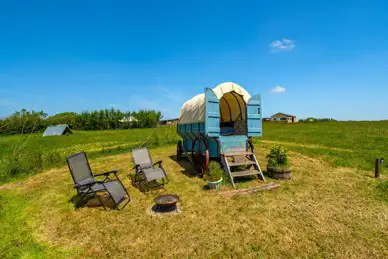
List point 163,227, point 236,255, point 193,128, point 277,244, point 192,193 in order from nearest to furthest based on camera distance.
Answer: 1. point 236,255
2. point 277,244
3. point 163,227
4. point 192,193
5. point 193,128

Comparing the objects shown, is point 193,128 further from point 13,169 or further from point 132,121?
point 132,121

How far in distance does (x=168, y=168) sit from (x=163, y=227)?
18.4 ft

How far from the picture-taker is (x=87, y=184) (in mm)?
5551

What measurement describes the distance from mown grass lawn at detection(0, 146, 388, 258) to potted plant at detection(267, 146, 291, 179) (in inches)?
21.4

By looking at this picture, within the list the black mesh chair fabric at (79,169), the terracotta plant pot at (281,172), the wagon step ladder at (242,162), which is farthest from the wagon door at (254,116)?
the black mesh chair fabric at (79,169)

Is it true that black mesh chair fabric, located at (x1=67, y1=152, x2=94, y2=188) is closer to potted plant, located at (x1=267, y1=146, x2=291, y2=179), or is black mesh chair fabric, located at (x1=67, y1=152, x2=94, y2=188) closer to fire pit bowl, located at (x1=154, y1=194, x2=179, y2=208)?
fire pit bowl, located at (x1=154, y1=194, x2=179, y2=208)

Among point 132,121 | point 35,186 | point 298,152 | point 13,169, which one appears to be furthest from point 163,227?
point 132,121

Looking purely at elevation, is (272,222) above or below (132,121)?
below

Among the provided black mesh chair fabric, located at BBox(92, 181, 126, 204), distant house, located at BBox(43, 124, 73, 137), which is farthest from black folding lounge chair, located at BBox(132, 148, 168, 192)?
distant house, located at BBox(43, 124, 73, 137)

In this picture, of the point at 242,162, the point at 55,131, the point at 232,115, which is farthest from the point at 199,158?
the point at 55,131

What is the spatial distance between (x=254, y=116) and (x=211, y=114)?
1.95m

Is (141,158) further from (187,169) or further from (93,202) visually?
(187,169)

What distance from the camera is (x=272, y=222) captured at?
4.75m

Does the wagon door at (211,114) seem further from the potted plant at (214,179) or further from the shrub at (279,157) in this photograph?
the shrub at (279,157)
